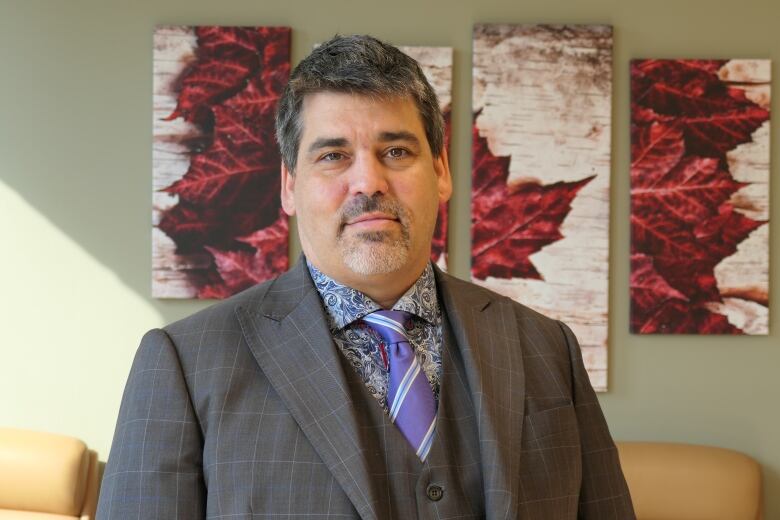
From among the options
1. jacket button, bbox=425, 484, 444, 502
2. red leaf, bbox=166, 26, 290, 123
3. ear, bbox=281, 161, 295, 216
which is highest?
red leaf, bbox=166, 26, 290, 123

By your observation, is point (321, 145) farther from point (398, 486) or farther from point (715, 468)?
point (715, 468)

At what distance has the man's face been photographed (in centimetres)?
148

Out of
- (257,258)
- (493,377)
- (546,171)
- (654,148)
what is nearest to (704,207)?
(654,148)

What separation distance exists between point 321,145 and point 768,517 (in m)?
2.75

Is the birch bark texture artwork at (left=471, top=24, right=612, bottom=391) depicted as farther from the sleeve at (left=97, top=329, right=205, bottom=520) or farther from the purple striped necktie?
the sleeve at (left=97, top=329, right=205, bottom=520)

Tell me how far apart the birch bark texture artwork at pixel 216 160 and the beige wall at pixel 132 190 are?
71 mm

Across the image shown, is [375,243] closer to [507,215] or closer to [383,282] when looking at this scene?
[383,282]

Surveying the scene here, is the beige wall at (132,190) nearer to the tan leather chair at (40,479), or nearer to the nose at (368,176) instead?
the tan leather chair at (40,479)

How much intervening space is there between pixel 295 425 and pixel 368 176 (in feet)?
1.27

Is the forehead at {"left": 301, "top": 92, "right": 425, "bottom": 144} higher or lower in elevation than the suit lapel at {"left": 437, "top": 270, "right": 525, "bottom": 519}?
higher

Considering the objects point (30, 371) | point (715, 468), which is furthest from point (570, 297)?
point (30, 371)

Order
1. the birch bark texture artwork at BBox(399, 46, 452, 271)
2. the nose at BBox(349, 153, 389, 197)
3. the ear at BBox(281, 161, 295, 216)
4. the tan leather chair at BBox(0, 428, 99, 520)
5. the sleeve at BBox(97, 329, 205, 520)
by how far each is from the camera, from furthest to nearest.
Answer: the birch bark texture artwork at BBox(399, 46, 452, 271), the tan leather chair at BBox(0, 428, 99, 520), the ear at BBox(281, 161, 295, 216), the nose at BBox(349, 153, 389, 197), the sleeve at BBox(97, 329, 205, 520)

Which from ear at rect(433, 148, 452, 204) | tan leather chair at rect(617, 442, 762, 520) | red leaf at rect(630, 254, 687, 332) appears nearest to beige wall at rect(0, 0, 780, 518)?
red leaf at rect(630, 254, 687, 332)

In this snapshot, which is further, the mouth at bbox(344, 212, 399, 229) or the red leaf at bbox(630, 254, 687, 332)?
the red leaf at bbox(630, 254, 687, 332)
